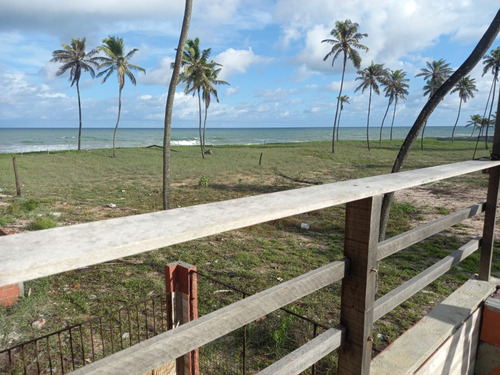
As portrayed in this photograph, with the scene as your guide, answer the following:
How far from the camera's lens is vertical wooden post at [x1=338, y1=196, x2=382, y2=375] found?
1453 millimetres

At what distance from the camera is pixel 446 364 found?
2.52 meters

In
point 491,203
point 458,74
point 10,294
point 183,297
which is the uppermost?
point 458,74

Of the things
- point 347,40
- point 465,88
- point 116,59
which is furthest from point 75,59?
point 465,88

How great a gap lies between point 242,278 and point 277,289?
528 cm

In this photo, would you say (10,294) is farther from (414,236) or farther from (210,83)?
(210,83)

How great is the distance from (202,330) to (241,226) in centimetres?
36

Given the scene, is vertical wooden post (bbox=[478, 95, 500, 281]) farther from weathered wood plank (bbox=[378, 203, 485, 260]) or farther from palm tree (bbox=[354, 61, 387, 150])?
palm tree (bbox=[354, 61, 387, 150])

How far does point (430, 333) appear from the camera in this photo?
2.38 metres

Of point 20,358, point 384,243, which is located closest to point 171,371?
point 20,358

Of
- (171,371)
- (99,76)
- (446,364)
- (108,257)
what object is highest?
(99,76)

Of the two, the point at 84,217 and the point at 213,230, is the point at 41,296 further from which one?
the point at 213,230

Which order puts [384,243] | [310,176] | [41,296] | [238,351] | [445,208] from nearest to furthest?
[384,243] → [238,351] → [41,296] → [445,208] → [310,176]

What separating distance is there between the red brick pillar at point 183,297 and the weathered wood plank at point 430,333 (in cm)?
194

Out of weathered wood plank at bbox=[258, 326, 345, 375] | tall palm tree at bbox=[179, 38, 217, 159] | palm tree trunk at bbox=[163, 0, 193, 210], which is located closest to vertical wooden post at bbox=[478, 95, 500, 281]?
weathered wood plank at bbox=[258, 326, 345, 375]
